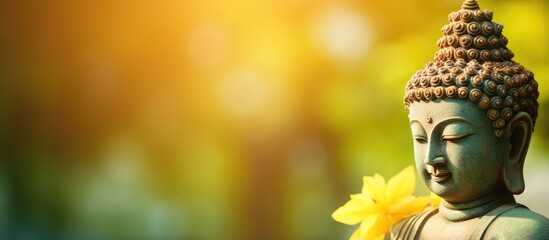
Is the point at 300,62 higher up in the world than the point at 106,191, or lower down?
higher up

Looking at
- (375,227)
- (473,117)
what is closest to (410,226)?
(375,227)

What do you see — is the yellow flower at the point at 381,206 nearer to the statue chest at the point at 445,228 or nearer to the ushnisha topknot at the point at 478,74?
the statue chest at the point at 445,228

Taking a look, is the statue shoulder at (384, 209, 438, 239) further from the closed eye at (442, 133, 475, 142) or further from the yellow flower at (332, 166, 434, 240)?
the closed eye at (442, 133, 475, 142)

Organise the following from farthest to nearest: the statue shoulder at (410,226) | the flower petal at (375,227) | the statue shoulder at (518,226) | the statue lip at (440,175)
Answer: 1. the flower petal at (375,227)
2. the statue shoulder at (410,226)
3. the statue lip at (440,175)
4. the statue shoulder at (518,226)

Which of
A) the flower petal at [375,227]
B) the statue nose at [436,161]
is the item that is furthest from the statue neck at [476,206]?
the flower petal at [375,227]

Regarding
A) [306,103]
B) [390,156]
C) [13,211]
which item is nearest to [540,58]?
[390,156]

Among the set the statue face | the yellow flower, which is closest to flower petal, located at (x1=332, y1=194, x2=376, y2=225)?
the yellow flower

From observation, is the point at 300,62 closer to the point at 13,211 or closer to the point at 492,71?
the point at 13,211

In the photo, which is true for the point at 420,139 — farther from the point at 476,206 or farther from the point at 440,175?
the point at 476,206
